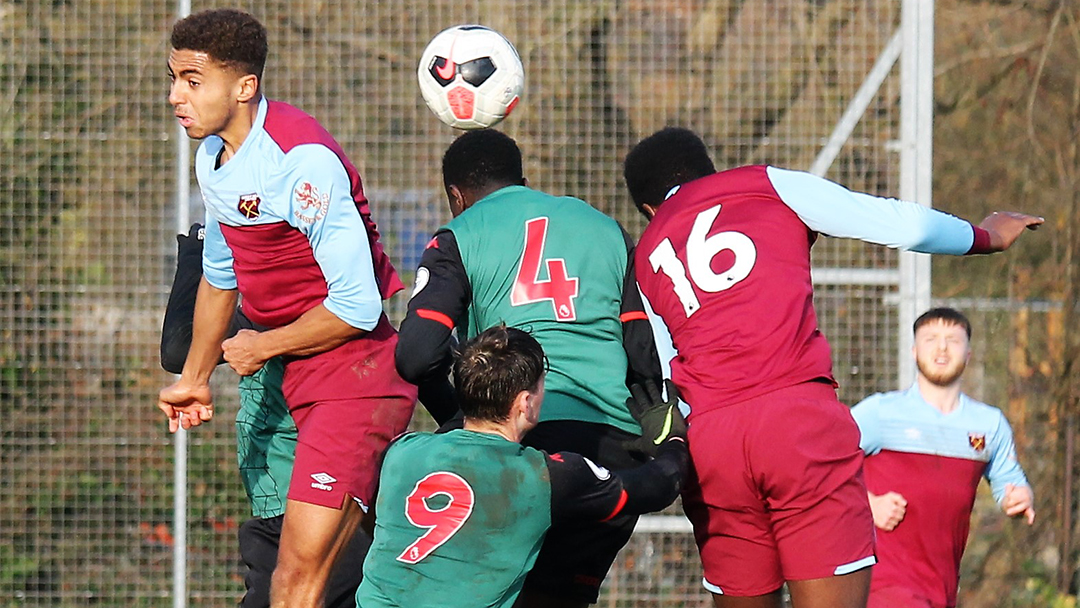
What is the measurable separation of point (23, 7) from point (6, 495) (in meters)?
2.39

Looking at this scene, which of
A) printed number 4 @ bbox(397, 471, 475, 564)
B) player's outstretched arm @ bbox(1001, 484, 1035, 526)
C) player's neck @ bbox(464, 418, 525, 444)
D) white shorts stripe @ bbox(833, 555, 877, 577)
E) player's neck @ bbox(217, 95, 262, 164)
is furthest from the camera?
player's outstretched arm @ bbox(1001, 484, 1035, 526)

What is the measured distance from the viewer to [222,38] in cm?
406

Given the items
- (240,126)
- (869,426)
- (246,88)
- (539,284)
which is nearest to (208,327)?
(240,126)

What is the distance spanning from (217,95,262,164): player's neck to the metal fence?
271 cm

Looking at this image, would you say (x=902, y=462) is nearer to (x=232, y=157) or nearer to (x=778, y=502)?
(x=778, y=502)

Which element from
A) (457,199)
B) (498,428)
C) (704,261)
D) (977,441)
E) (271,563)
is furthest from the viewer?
(977,441)

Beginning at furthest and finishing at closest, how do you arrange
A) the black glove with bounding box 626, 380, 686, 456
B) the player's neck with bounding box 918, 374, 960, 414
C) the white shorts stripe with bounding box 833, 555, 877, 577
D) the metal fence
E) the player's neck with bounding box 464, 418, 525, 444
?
1. the metal fence
2. the player's neck with bounding box 918, 374, 960, 414
3. the black glove with bounding box 626, 380, 686, 456
4. the white shorts stripe with bounding box 833, 555, 877, 577
5. the player's neck with bounding box 464, 418, 525, 444

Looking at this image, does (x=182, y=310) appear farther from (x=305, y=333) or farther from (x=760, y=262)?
(x=760, y=262)

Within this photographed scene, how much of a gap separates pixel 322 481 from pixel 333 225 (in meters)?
0.75

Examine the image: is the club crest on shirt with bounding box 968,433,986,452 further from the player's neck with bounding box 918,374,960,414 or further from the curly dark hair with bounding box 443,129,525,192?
the curly dark hair with bounding box 443,129,525,192

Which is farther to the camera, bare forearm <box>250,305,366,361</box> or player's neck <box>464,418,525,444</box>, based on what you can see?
bare forearm <box>250,305,366,361</box>

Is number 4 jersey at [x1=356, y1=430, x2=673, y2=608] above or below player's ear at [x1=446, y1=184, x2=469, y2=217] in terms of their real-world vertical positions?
below

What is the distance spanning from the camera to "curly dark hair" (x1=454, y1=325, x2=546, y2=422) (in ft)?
11.1

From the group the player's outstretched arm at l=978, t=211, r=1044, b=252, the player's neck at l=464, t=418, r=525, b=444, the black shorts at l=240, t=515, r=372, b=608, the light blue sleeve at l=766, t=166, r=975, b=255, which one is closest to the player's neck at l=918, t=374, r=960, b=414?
the player's outstretched arm at l=978, t=211, r=1044, b=252
